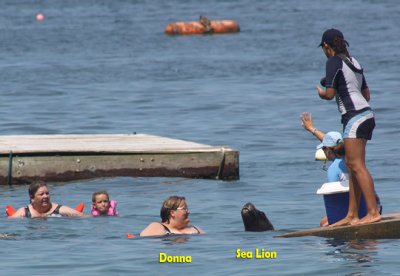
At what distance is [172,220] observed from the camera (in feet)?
52.1

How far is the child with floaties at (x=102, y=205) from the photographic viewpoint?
1801cm

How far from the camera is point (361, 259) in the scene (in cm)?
1416

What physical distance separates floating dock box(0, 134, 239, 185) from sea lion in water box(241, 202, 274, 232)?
536 cm

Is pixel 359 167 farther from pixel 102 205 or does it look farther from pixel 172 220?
pixel 102 205

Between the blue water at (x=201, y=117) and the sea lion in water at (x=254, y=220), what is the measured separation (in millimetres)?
245

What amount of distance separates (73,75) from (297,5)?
41763 millimetres

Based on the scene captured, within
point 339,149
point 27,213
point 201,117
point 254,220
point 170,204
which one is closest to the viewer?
point 339,149

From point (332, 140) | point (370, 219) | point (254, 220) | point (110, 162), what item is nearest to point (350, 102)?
point (332, 140)

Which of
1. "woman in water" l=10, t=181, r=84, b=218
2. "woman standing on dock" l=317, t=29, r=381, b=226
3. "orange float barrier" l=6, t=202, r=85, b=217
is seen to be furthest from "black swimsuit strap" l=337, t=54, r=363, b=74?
"orange float barrier" l=6, t=202, r=85, b=217

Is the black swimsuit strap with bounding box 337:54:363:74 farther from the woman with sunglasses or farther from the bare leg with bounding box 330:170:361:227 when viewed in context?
the woman with sunglasses

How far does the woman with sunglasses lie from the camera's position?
1573 centimetres

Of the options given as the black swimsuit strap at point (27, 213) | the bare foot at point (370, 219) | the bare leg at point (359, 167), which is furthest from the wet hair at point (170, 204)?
the black swimsuit strap at point (27, 213)

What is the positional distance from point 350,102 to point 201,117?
18129mm

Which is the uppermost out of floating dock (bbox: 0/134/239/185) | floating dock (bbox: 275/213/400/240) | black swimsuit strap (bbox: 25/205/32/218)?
floating dock (bbox: 0/134/239/185)
